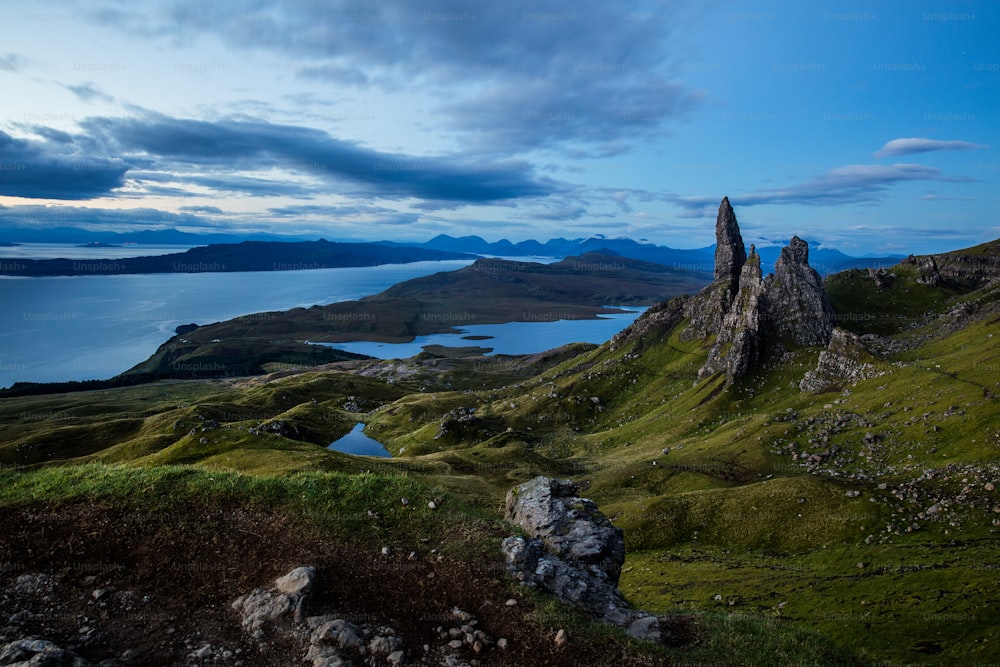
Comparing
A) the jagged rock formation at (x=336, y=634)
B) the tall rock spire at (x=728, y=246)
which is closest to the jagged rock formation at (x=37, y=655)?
the jagged rock formation at (x=336, y=634)

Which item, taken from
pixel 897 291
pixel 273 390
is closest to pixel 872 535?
pixel 897 291

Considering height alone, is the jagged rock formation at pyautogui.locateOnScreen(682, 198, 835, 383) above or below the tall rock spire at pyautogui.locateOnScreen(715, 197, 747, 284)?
below

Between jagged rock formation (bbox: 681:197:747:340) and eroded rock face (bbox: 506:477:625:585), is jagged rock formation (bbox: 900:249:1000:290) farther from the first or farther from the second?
eroded rock face (bbox: 506:477:625:585)

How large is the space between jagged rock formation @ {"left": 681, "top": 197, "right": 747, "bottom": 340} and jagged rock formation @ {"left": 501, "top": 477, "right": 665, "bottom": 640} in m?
143

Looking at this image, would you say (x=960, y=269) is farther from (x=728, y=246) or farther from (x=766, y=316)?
(x=766, y=316)

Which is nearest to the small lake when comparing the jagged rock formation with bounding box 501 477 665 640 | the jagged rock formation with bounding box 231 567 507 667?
the jagged rock formation with bounding box 501 477 665 640

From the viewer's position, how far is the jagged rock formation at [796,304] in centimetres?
11988

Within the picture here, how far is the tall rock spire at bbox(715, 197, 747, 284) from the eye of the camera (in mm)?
170125

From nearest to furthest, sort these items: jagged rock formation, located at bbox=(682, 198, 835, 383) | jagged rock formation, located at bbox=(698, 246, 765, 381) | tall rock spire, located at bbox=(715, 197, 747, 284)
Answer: jagged rock formation, located at bbox=(698, 246, 765, 381)
jagged rock formation, located at bbox=(682, 198, 835, 383)
tall rock spire, located at bbox=(715, 197, 747, 284)

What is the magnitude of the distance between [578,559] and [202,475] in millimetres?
17246

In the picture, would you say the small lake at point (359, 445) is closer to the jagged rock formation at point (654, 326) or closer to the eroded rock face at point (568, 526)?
the jagged rock formation at point (654, 326)

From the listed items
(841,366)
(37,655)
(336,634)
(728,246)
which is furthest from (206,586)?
(728,246)

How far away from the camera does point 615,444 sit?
373 ft

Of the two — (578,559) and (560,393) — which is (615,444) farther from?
(578,559)
